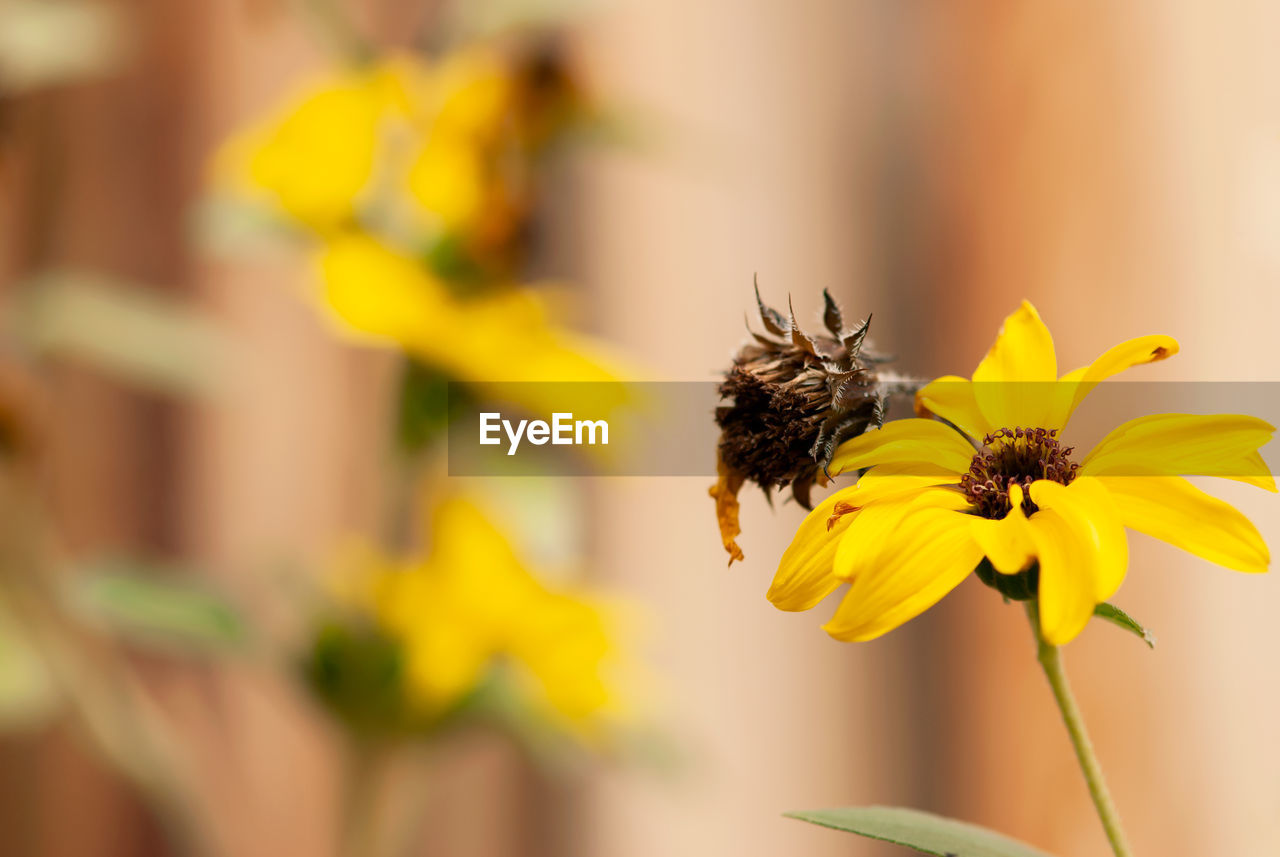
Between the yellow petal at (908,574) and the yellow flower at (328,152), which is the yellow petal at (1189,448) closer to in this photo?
the yellow petal at (908,574)

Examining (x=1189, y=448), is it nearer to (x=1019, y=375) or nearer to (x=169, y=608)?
(x=1019, y=375)

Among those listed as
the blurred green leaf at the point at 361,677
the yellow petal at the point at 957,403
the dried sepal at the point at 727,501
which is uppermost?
the yellow petal at the point at 957,403

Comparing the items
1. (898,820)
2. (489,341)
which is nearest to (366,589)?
(489,341)

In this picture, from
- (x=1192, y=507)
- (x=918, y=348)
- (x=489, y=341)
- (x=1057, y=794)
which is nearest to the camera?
(x=1192, y=507)

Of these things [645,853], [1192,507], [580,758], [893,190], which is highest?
[893,190]

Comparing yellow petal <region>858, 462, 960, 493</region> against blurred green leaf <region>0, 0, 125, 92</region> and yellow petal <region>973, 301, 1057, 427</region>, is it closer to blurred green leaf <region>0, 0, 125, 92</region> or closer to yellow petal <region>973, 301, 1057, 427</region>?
yellow petal <region>973, 301, 1057, 427</region>

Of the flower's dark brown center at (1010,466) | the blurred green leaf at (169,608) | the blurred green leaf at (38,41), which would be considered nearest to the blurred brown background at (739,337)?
the blurred green leaf at (38,41)

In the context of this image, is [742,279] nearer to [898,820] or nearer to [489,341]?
[489,341]
